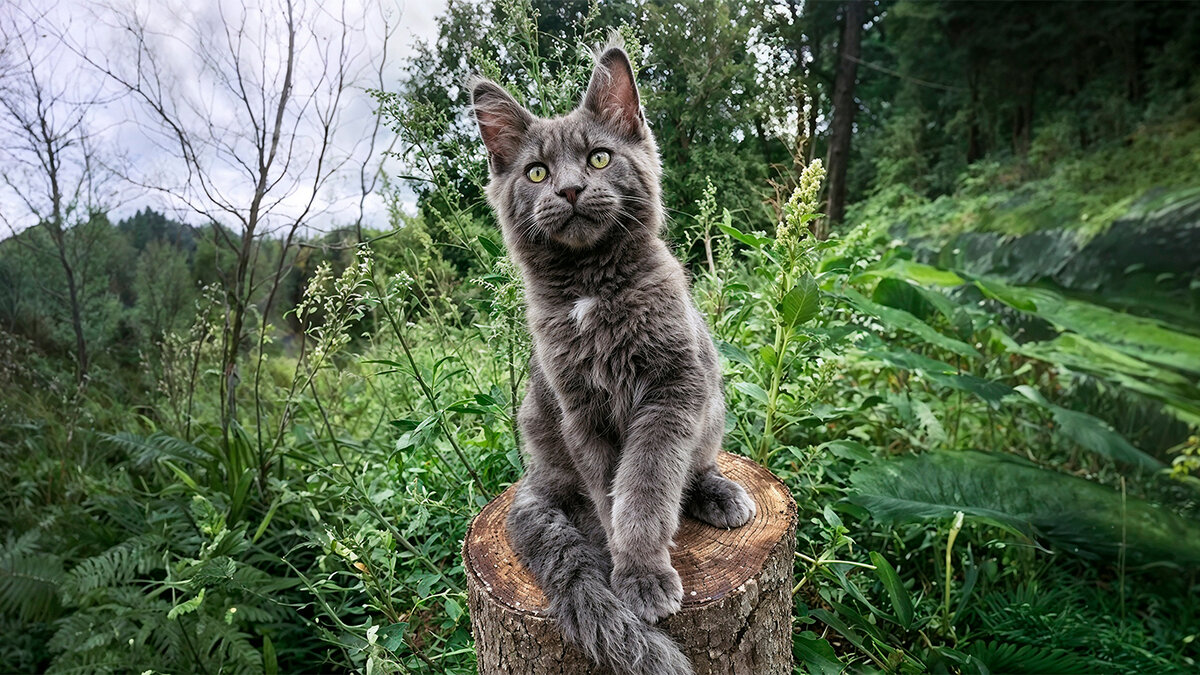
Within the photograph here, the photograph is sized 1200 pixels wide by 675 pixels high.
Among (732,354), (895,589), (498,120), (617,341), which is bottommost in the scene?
(895,589)

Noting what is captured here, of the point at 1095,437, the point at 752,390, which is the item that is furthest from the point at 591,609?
the point at 1095,437

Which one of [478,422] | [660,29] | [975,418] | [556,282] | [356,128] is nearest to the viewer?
[556,282]

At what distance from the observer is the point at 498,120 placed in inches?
59.4

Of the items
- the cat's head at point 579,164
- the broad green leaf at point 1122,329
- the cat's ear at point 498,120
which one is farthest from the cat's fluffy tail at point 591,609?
the broad green leaf at point 1122,329

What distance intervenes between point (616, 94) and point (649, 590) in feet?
3.63

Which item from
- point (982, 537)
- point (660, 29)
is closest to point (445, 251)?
point (660, 29)

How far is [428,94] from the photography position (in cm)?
184

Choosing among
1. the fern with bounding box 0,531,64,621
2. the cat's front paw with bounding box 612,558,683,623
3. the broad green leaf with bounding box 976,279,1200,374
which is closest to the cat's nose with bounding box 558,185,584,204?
the cat's front paw with bounding box 612,558,683,623

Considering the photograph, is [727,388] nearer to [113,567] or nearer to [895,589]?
[895,589]

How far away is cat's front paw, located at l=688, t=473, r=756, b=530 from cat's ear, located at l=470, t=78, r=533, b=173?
93cm

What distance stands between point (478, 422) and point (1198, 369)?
100 inches

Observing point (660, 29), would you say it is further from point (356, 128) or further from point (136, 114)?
point (136, 114)

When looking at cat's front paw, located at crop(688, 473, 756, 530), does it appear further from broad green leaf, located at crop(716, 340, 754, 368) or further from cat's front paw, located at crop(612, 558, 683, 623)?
broad green leaf, located at crop(716, 340, 754, 368)

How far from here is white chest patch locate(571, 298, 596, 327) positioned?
1.37m
